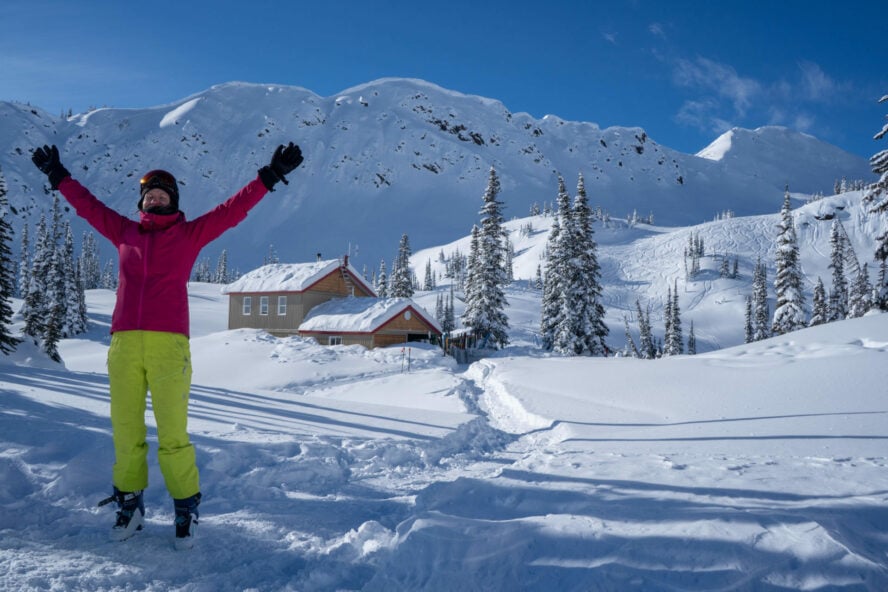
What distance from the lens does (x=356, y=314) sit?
34125 millimetres

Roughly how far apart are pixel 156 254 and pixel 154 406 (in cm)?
99

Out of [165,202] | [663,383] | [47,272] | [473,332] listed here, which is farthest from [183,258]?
[47,272]

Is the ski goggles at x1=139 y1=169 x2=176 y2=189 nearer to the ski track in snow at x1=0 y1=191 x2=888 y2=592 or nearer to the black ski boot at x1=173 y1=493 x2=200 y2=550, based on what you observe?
the black ski boot at x1=173 y1=493 x2=200 y2=550

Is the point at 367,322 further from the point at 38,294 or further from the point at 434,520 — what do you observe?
the point at 434,520

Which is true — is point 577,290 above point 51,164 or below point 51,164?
above

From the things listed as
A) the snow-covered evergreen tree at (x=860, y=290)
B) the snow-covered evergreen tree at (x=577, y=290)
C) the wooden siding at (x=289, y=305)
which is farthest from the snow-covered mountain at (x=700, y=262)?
the wooden siding at (x=289, y=305)

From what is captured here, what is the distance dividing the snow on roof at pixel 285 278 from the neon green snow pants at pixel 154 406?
33.5 metres

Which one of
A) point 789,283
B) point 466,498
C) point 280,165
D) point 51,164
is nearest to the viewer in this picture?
point 280,165

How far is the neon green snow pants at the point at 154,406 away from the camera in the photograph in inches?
120

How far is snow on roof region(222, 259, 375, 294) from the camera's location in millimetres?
36000

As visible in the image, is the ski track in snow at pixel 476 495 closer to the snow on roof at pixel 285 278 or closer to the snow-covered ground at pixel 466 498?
the snow-covered ground at pixel 466 498

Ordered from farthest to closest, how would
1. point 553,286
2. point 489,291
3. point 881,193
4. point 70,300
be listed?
point 70,300, point 489,291, point 553,286, point 881,193

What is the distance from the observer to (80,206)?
3.47 m

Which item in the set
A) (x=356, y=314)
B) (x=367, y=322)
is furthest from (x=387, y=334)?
(x=356, y=314)
